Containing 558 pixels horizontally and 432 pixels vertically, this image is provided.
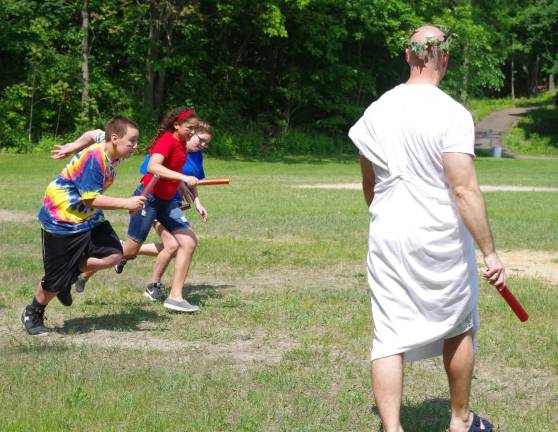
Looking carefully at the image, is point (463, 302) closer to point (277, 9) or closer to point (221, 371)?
point (221, 371)

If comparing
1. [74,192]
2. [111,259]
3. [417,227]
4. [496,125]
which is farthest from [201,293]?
[496,125]

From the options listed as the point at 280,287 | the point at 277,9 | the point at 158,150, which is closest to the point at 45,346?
the point at 158,150

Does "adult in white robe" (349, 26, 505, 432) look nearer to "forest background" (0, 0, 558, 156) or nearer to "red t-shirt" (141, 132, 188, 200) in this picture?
"red t-shirt" (141, 132, 188, 200)

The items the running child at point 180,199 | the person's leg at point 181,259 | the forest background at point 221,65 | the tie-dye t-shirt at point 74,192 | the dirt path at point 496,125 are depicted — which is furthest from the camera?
the dirt path at point 496,125

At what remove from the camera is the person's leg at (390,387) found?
426 centimetres

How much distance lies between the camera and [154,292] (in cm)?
832

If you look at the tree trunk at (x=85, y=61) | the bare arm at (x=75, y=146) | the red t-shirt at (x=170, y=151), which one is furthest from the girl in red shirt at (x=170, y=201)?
the tree trunk at (x=85, y=61)

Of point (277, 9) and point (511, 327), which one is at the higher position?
point (277, 9)

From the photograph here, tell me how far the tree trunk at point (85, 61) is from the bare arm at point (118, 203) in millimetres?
28383

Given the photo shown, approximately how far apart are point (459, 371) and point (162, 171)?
3.56 meters

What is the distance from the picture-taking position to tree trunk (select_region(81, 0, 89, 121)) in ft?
113

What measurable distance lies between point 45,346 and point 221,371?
1.42 metres

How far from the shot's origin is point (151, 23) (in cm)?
3553

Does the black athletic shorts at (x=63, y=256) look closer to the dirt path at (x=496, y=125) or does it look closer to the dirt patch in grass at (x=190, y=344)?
the dirt patch in grass at (x=190, y=344)
